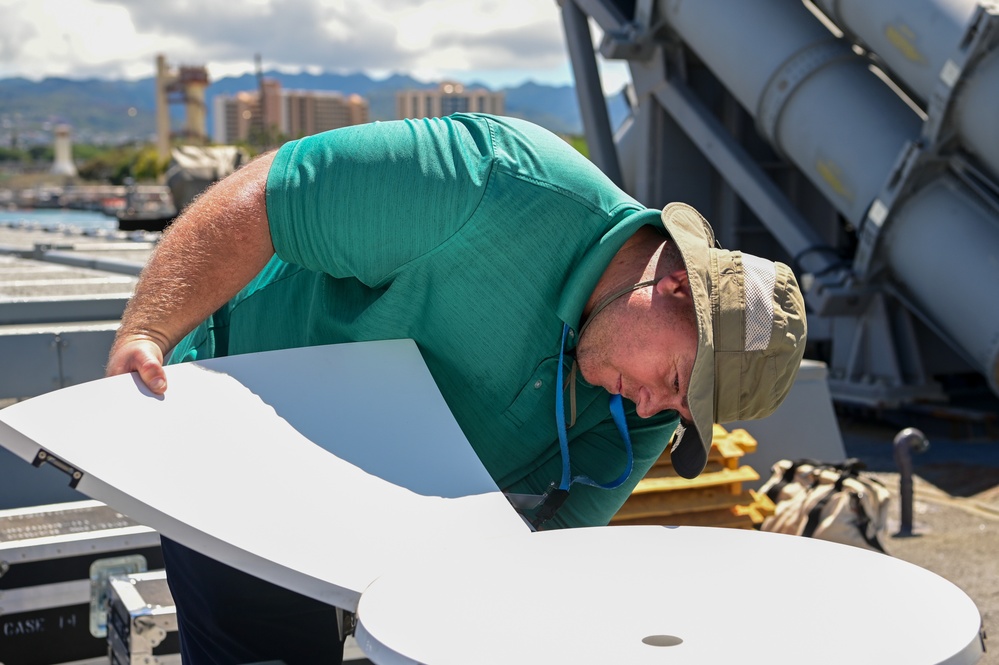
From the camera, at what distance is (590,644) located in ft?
4.56

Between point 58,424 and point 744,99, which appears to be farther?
point 744,99

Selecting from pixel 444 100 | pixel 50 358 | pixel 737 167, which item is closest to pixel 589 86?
pixel 737 167

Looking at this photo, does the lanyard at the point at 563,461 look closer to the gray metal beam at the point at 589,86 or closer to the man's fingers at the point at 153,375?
the man's fingers at the point at 153,375

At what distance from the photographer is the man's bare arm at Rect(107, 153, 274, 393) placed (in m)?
1.92

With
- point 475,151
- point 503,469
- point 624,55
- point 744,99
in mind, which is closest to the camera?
point 475,151

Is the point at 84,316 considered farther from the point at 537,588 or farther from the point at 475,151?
the point at 537,588

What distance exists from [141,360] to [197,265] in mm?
205

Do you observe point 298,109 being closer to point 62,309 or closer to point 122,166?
point 122,166

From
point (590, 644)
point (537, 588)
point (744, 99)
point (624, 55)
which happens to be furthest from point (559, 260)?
point (624, 55)

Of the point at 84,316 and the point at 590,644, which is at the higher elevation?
the point at 590,644

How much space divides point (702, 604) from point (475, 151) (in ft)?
2.97

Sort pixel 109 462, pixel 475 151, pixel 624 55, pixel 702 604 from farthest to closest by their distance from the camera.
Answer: pixel 624 55, pixel 475 151, pixel 109 462, pixel 702 604

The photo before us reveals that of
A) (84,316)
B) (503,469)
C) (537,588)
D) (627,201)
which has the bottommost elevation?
(84,316)

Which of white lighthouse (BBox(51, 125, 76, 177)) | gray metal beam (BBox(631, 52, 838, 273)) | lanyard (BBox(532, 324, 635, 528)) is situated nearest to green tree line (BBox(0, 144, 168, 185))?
white lighthouse (BBox(51, 125, 76, 177))
